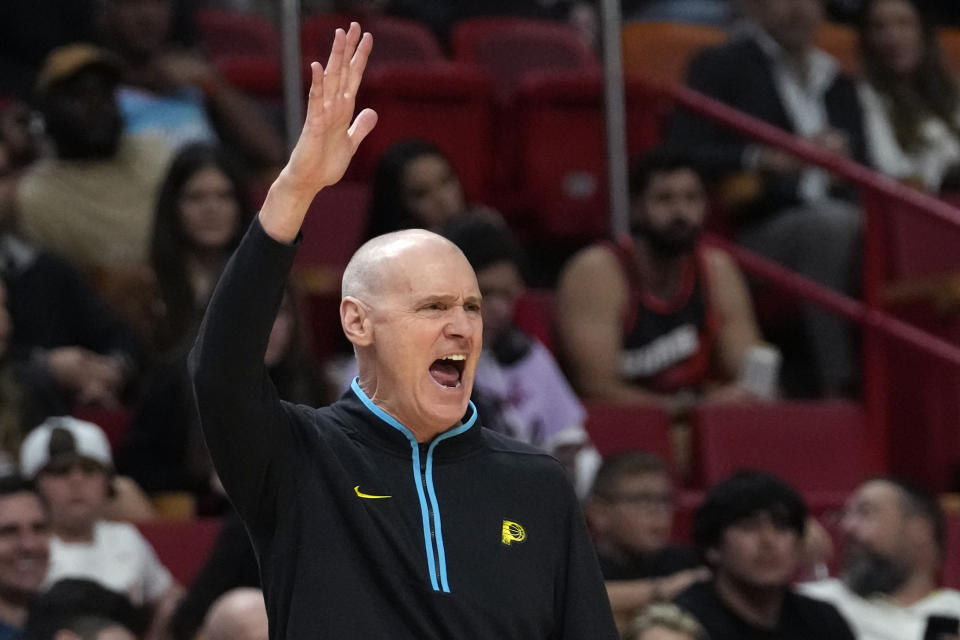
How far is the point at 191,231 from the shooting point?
561cm

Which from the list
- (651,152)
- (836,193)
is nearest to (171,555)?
(651,152)

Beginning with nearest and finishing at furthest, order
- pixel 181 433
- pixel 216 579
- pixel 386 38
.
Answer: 1. pixel 216 579
2. pixel 181 433
3. pixel 386 38

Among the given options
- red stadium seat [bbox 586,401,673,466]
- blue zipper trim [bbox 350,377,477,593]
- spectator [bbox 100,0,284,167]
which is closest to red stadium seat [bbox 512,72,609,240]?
spectator [bbox 100,0,284,167]

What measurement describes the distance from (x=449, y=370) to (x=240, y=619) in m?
1.51

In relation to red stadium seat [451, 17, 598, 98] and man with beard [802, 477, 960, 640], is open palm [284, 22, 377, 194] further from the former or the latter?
red stadium seat [451, 17, 598, 98]

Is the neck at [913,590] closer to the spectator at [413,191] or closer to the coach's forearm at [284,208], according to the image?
the spectator at [413,191]

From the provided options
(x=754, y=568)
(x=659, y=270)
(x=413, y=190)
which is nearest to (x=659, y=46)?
(x=659, y=270)

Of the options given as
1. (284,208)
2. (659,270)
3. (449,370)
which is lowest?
(659,270)

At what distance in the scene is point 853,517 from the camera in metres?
5.19

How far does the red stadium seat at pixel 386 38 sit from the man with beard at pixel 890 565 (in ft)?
10.3

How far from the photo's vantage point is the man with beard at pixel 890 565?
488 cm

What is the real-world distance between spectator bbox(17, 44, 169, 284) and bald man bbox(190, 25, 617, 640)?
3.62m

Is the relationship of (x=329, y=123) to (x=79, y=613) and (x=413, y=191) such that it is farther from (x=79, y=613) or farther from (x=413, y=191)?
(x=413, y=191)

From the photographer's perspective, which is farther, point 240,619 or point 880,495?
point 880,495
